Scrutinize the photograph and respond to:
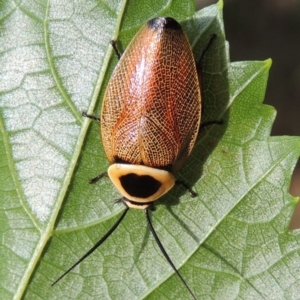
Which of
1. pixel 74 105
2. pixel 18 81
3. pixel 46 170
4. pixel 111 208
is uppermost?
pixel 18 81

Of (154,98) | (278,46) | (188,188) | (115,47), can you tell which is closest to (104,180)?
(188,188)

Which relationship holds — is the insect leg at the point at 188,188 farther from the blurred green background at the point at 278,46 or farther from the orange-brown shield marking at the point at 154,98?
the blurred green background at the point at 278,46

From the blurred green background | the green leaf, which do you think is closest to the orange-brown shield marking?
the green leaf

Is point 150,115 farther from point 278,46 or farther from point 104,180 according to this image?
point 278,46

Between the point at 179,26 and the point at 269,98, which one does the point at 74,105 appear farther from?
the point at 269,98

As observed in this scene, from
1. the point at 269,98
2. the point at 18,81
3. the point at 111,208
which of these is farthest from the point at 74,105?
the point at 269,98

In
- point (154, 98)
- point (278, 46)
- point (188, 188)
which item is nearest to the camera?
point (154, 98)
